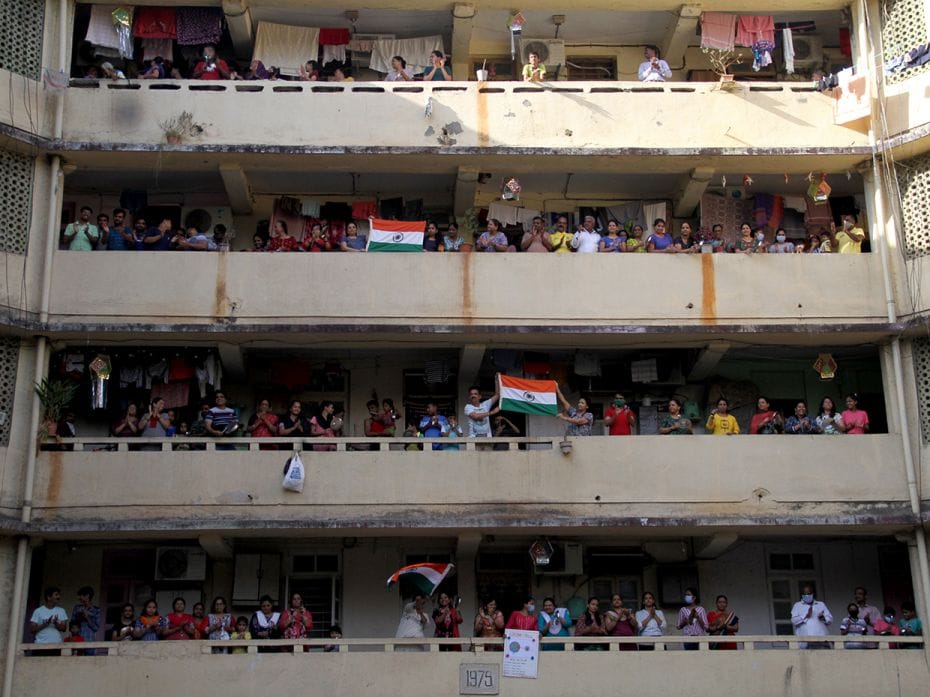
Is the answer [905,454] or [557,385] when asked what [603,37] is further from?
[905,454]

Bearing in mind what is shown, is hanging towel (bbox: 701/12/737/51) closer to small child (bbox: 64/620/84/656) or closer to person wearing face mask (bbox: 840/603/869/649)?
person wearing face mask (bbox: 840/603/869/649)

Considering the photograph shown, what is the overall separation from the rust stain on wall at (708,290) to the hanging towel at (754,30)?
389cm

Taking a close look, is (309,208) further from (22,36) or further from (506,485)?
(506,485)

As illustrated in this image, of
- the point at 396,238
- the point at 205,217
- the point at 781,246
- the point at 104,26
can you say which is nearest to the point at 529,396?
the point at 396,238

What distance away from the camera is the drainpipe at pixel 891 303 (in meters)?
20.0

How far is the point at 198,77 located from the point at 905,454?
11.6 metres

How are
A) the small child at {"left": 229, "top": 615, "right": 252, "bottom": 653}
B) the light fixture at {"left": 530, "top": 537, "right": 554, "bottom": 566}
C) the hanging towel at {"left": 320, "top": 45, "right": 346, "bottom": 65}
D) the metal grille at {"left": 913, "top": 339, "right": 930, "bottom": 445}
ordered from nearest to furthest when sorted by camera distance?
the small child at {"left": 229, "top": 615, "right": 252, "bottom": 653}
the metal grille at {"left": 913, "top": 339, "right": 930, "bottom": 445}
the light fixture at {"left": 530, "top": 537, "right": 554, "bottom": 566}
the hanging towel at {"left": 320, "top": 45, "right": 346, "bottom": 65}

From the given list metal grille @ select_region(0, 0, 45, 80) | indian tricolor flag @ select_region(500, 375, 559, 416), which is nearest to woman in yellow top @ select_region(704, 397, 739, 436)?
indian tricolor flag @ select_region(500, 375, 559, 416)

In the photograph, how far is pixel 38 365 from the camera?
20469 mm

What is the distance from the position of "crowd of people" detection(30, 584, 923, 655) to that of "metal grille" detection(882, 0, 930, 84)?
7.37 metres

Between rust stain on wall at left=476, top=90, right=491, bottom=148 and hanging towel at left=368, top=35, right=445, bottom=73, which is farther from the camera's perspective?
hanging towel at left=368, top=35, right=445, bottom=73

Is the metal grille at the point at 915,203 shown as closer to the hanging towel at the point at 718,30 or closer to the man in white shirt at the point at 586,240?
the hanging towel at the point at 718,30

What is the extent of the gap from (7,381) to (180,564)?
3.61 metres

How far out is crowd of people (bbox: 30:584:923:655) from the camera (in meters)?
19.7
